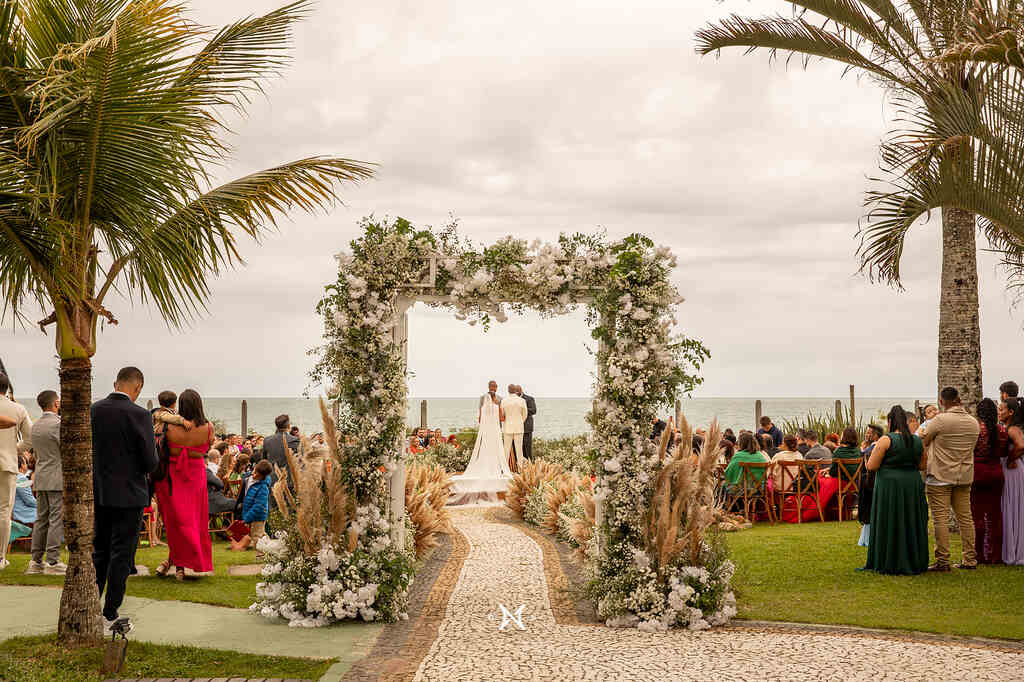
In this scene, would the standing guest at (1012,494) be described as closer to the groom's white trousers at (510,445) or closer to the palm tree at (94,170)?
the palm tree at (94,170)

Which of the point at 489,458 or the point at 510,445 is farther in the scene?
the point at 510,445

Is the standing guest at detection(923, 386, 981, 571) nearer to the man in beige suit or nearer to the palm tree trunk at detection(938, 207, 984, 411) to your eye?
the palm tree trunk at detection(938, 207, 984, 411)

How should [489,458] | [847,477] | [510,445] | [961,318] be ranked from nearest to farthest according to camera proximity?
[961,318] → [847,477] → [489,458] → [510,445]

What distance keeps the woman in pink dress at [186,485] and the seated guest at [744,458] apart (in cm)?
772

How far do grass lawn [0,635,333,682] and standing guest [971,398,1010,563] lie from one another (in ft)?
22.9

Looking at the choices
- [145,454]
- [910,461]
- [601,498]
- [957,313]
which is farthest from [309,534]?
[957,313]

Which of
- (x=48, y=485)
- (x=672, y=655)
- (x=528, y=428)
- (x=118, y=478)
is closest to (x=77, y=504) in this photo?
(x=118, y=478)

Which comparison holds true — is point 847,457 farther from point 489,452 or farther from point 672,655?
point 672,655

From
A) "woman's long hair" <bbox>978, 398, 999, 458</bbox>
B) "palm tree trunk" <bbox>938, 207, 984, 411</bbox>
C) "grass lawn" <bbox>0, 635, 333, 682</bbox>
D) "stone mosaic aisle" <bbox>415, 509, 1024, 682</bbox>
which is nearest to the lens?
"grass lawn" <bbox>0, 635, 333, 682</bbox>

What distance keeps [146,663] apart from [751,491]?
9381mm

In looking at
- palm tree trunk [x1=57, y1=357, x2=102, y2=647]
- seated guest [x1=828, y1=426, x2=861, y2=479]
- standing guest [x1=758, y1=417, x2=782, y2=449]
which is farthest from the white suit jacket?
palm tree trunk [x1=57, y1=357, x2=102, y2=647]

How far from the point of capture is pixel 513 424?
1786cm

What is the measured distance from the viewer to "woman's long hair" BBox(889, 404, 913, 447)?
8.67 m

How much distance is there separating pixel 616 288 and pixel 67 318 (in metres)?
4.33
